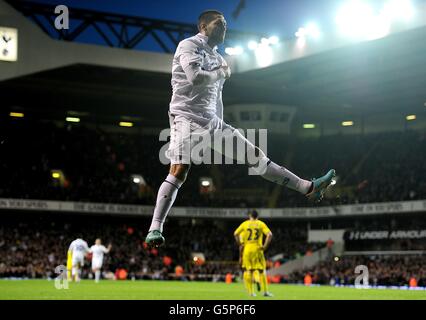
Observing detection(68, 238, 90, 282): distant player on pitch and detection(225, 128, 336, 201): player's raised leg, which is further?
detection(68, 238, 90, 282): distant player on pitch

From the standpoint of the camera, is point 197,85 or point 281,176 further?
point 281,176

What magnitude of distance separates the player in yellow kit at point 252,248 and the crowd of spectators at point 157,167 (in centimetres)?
2618

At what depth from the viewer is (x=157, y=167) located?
171 ft

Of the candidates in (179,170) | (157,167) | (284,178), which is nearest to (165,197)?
(179,170)

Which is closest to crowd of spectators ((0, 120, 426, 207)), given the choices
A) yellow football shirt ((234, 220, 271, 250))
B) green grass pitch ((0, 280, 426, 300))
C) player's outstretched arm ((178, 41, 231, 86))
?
green grass pitch ((0, 280, 426, 300))

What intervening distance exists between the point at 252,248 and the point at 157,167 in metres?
34.9

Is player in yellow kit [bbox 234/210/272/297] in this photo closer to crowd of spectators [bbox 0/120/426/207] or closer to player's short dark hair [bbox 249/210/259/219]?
player's short dark hair [bbox 249/210/259/219]

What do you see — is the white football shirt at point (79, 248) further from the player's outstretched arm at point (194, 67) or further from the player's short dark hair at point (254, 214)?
the player's outstretched arm at point (194, 67)

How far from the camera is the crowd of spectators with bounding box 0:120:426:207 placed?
45.0m

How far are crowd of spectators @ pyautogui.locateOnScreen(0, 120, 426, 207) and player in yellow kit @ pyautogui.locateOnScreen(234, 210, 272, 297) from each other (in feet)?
85.9
